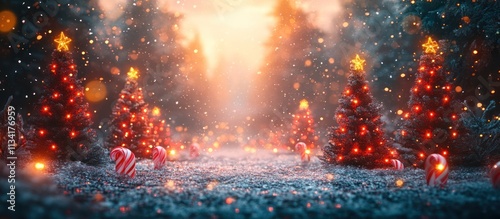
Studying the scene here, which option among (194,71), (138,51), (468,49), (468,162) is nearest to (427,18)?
(468,49)

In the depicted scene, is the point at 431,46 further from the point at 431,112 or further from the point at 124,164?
the point at 124,164

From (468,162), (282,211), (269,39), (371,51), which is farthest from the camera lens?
(269,39)

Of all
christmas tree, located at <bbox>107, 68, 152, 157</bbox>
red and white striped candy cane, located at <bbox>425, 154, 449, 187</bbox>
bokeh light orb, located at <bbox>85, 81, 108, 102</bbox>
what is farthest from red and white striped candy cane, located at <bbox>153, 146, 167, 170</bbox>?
bokeh light orb, located at <bbox>85, 81, 108, 102</bbox>

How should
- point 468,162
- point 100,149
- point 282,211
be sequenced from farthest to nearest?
point 100,149, point 468,162, point 282,211

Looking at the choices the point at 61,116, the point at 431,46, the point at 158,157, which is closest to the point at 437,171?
the point at 431,46

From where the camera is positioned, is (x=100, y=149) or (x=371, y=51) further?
(x=371, y=51)

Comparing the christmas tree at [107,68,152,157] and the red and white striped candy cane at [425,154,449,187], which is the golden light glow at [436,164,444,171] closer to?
the red and white striped candy cane at [425,154,449,187]

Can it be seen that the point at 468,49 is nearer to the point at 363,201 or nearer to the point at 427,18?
the point at 427,18
